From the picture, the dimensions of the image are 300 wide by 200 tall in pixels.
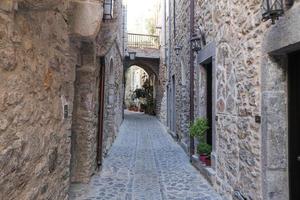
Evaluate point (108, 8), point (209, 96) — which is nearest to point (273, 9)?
point (108, 8)

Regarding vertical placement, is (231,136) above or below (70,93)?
below

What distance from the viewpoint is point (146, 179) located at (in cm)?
557

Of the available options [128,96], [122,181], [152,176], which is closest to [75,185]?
[122,181]

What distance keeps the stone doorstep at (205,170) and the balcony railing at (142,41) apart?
50.2ft

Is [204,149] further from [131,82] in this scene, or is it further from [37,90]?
[131,82]

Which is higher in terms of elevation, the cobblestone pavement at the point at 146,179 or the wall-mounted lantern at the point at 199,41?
the wall-mounted lantern at the point at 199,41

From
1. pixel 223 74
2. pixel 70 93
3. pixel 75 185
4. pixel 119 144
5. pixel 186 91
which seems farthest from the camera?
pixel 119 144

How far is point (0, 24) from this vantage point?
1821mm

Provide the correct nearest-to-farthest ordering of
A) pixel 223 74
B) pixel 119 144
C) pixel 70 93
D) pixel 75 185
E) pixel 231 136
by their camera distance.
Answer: pixel 70 93, pixel 231 136, pixel 223 74, pixel 75 185, pixel 119 144

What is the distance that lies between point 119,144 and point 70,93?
6.10 meters

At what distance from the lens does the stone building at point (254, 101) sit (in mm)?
2990

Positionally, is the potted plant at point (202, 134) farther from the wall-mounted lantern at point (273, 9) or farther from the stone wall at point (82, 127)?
the wall-mounted lantern at point (273, 9)

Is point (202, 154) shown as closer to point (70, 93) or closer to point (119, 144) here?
point (70, 93)

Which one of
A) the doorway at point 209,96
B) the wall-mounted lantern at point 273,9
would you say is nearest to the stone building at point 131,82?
the doorway at point 209,96
